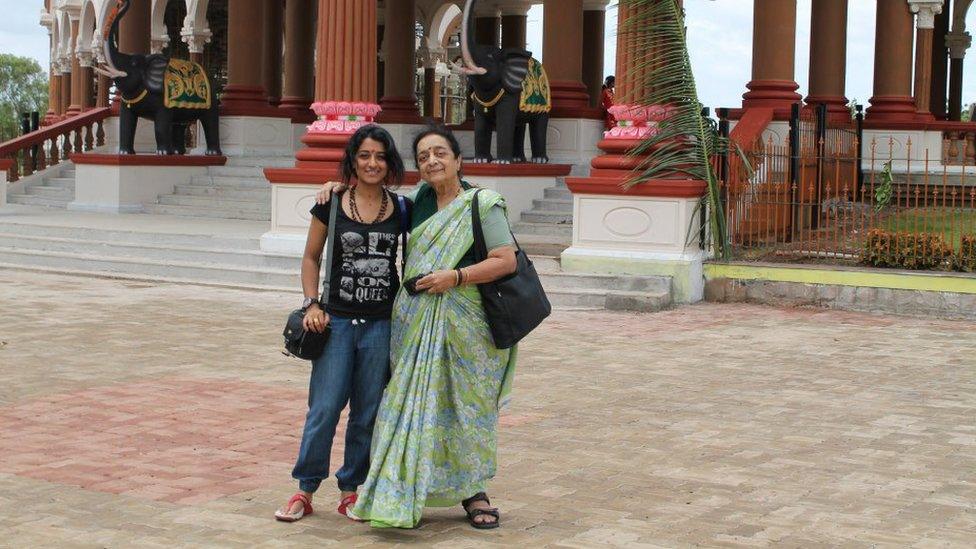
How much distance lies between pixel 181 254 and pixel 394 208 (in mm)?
10409

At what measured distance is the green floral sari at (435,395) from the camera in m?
5.71

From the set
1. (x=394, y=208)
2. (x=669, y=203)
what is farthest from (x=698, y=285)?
(x=394, y=208)

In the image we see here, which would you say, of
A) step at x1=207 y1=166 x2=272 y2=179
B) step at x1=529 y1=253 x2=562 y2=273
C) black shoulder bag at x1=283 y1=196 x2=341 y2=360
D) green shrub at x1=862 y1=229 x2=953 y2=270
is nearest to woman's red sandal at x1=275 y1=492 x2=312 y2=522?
black shoulder bag at x1=283 y1=196 x2=341 y2=360

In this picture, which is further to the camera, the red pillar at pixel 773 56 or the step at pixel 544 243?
the red pillar at pixel 773 56

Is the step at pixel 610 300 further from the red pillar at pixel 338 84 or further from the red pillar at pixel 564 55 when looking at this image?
the red pillar at pixel 564 55

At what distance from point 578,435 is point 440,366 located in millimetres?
2342

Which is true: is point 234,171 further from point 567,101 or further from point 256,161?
point 567,101

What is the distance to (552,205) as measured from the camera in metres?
17.7

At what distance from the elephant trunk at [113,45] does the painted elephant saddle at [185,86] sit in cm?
68

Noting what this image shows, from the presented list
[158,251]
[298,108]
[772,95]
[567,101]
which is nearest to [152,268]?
[158,251]

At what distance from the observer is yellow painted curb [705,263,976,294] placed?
13.2 metres

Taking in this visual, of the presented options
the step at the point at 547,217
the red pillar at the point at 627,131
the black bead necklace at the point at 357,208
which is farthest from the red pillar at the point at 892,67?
the black bead necklace at the point at 357,208

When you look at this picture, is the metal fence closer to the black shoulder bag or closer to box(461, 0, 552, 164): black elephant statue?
box(461, 0, 552, 164): black elephant statue

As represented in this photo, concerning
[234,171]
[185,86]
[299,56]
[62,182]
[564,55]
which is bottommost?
[62,182]
